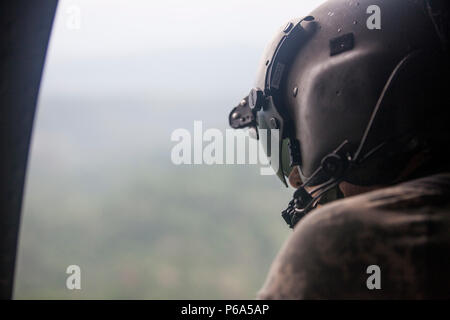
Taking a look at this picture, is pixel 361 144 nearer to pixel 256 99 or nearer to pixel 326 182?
pixel 326 182

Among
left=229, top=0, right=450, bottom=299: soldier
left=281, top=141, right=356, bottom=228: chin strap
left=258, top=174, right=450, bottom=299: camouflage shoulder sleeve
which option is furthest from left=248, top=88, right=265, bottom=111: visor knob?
left=258, top=174, right=450, bottom=299: camouflage shoulder sleeve

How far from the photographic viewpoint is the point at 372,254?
1.03m

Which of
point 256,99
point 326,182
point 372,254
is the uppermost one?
point 256,99

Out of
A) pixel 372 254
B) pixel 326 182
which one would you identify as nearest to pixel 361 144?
pixel 326 182

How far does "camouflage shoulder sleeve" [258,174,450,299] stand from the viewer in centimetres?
102

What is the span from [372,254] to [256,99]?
0.80 meters

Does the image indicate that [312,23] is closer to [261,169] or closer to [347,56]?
[347,56]

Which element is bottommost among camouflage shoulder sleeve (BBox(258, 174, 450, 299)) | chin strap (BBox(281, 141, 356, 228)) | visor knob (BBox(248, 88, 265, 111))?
camouflage shoulder sleeve (BBox(258, 174, 450, 299))

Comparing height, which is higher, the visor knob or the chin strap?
the visor knob

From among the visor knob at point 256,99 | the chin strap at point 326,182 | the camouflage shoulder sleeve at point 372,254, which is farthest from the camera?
the visor knob at point 256,99

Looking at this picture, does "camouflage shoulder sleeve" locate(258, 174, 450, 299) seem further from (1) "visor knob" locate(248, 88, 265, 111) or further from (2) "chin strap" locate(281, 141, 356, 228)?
(1) "visor knob" locate(248, 88, 265, 111)

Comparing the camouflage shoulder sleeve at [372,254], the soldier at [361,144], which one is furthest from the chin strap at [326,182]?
the camouflage shoulder sleeve at [372,254]

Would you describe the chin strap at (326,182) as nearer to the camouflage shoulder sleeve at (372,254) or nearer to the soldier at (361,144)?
the soldier at (361,144)

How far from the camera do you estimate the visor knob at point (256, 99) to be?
1.71 m
